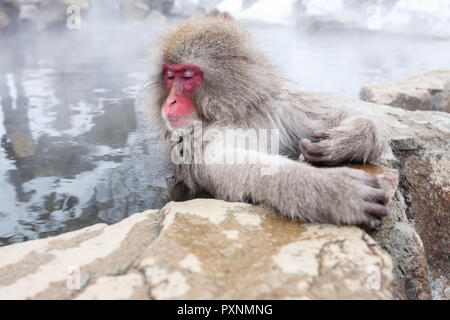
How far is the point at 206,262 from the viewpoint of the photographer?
5.06 feet

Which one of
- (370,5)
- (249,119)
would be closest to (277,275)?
(249,119)

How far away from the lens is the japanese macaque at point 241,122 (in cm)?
203

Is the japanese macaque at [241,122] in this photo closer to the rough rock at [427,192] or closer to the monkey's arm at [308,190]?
the monkey's arm at [308,190]

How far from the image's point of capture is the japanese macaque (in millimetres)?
2033

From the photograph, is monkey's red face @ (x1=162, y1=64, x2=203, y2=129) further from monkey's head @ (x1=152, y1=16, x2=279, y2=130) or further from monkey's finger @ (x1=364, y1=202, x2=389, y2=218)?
monkey's finger @ (x1=364, y1=202, x2=389, y2=218)

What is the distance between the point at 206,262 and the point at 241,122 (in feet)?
4.01

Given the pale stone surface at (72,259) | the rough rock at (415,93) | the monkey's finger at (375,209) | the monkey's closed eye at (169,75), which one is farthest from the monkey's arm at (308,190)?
the rough rock at (415,93)

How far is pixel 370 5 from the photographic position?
3178 centimetres

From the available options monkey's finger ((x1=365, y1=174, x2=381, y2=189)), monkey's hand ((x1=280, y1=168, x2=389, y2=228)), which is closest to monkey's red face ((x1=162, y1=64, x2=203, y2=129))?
monkey's hand ((x1=280, y1=168, x2=389, y2=228))

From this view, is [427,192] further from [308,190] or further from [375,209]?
[308,190]

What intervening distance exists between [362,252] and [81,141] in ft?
10.7

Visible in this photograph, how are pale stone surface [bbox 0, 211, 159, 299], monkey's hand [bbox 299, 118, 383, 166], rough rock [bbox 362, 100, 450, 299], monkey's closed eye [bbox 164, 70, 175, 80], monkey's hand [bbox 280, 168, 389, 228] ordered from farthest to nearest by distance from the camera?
monkey's closed eye [bbox 164, 70, 175, 80] → rough rock [bbox 362, 100, 450, 299] → monkey's hand [bbox 299, 118, 383, 166] → monkey's hand [bbox 280, 168, 389, 228] → pale stone surface [bbox 0, 211, 159, 299]

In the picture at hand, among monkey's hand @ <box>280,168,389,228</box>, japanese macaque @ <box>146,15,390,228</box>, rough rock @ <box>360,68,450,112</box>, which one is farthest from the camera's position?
rough rock @ <box>360,68,450,112</box>

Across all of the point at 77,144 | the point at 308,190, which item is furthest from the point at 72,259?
the point at 77,144
